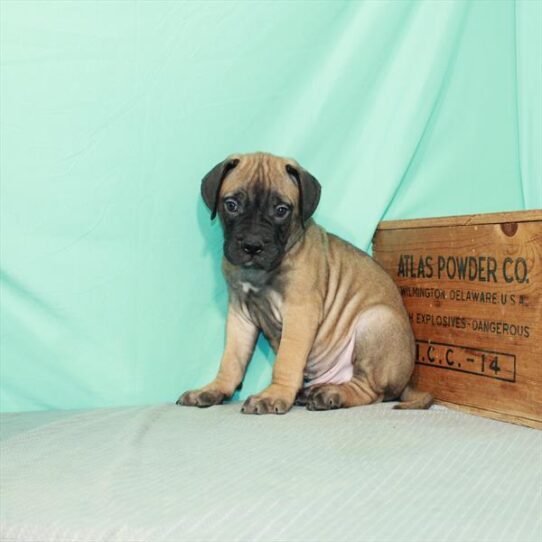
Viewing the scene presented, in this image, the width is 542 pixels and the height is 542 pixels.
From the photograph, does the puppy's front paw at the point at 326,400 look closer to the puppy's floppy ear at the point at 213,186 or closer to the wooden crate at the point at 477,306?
the wooden crate at the point at 477,306

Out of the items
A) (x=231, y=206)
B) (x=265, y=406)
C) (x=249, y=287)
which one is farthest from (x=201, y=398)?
(x=231, y=206)

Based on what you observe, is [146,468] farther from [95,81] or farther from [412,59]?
[412,59]

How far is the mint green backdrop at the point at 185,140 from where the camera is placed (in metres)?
3.54

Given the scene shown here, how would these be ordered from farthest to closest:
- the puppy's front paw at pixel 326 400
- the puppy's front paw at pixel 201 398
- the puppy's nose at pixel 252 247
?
1. the puppy's front paw at pixel 201 398
2. the puppy's front paw at pixel 326 400
3. the puppy's nose at pixel 252 247

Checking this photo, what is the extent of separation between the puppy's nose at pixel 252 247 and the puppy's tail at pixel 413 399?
3.06ft

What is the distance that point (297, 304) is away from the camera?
11.5ft

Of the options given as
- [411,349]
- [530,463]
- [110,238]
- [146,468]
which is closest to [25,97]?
[110,238]

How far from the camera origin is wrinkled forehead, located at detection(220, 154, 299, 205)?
342 cm

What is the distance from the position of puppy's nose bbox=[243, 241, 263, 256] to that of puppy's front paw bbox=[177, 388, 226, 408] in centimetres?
71

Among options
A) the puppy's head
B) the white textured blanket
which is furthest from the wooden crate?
the puppy's head

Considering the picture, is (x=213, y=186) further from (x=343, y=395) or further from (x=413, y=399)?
(x=413, y=399)

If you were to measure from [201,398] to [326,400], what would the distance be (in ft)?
1.86

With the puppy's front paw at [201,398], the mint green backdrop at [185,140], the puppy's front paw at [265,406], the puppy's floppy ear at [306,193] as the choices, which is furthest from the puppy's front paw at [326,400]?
the puppy's floppy ear at [306,193]

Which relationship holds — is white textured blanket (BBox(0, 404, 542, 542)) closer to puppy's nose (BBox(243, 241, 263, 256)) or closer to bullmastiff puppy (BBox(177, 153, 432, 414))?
bullmastiff puppy (BBox(177, 153, 432, 414))
